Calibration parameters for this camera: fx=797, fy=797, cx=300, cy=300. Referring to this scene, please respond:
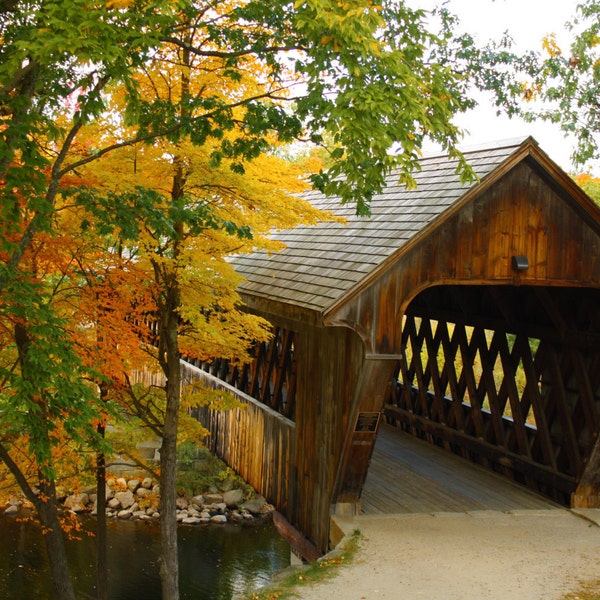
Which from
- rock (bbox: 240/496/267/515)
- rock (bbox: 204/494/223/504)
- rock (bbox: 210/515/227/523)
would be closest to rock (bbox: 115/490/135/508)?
rock (bbox: 204/494/223/504)

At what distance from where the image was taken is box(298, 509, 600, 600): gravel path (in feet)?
21.2

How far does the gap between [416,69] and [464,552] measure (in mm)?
4445

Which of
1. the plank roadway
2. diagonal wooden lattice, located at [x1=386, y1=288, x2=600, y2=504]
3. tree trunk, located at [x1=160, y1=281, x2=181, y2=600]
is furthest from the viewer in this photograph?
tree trunk, located at [x1=160, y1=281, x2=181, y2=600]

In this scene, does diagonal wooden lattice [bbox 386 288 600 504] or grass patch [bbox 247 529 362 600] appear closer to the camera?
grass patch [bbox 247 529 362 600]

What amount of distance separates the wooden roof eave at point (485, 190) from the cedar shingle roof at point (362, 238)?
41mm

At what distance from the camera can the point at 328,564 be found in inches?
278

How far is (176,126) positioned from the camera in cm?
755

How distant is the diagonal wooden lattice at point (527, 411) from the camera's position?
914 centimetres

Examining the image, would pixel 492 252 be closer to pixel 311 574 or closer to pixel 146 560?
pixel 311 574

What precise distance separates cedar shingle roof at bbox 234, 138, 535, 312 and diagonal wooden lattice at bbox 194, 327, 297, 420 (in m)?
0.88

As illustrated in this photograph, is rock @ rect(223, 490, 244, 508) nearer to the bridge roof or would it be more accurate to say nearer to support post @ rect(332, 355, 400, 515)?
the bridge roof

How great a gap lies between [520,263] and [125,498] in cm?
1219

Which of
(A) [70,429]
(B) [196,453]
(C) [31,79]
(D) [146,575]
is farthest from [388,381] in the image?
(B) [196,453]

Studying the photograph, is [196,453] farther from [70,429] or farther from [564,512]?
[70,429]
